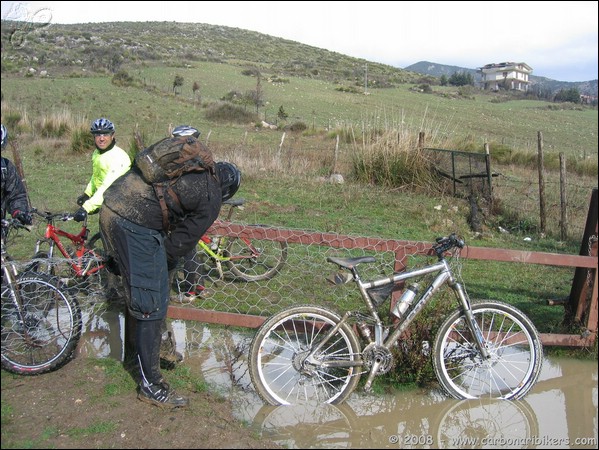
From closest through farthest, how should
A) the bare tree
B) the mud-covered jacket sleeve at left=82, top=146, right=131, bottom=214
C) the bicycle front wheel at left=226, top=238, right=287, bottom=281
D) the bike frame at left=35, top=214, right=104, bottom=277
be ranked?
the bike frame at left=35, top=214, right=104, bottom=277 → the mud-covered jacket sleeve at left=82, top=146, right=131, bottom=214 → the bicycle front wheel at left=226, top=238, right=287, bottom=281 → the bare tree

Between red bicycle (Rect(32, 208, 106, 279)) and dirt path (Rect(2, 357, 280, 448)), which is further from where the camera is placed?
red bicycle (Rect(32, 208, 106, 279))

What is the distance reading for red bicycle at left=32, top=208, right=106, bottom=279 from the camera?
17.1 feet

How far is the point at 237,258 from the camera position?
24.0 feet

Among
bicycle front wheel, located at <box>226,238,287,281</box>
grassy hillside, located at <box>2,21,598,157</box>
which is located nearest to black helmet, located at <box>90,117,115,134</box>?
bicycle front wheel, located at <box>226,238,287,281</box>

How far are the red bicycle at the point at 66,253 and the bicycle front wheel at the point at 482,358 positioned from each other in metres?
3.05

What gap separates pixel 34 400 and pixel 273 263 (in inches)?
153

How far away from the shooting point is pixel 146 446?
11.8ft

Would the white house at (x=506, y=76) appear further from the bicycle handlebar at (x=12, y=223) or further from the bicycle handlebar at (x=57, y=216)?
the bicycle handlebar at (x=12, y=223)

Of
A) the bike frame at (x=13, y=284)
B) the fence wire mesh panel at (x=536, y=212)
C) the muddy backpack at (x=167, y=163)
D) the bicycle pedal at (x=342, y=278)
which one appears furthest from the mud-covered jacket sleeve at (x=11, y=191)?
the fence wire mesh panel at (x=536, y=212)

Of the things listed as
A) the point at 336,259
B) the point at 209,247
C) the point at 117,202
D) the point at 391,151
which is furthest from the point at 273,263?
the point at 391,151

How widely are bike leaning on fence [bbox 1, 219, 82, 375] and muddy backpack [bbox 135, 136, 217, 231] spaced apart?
1.37 m

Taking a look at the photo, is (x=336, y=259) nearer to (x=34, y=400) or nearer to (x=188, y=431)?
(x=188, y=431)

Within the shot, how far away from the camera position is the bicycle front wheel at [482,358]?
449 centimetres

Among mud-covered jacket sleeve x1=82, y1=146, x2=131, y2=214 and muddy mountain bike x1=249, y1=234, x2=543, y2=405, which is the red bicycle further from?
muddy mountain bike x1=249, y1=234, x2=543, y2=405
